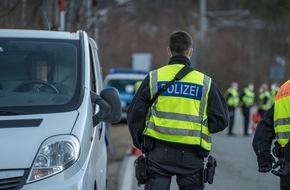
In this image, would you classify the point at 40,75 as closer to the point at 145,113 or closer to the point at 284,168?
the point at 145,113

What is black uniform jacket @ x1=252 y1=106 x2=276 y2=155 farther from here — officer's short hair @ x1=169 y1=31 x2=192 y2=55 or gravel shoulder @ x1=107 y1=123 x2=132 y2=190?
gravel shoulder @ x1=107 y1=123 x2=132 y2=190

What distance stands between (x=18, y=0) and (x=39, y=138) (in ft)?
25.8

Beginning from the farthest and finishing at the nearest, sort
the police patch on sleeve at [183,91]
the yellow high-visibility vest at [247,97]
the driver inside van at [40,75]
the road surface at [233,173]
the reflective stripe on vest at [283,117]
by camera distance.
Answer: the yellow high-visibility vest at [247,97] < the road surface at [233,173] < the driver inside van at [40,75] < the police patch on sleeve at [183,91] < the reflective stripe on vest at [283,117]

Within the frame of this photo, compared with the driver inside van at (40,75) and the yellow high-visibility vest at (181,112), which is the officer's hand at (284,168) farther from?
the driver inside van at (40,75)

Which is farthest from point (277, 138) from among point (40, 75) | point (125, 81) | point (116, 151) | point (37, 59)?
point (125, 81)

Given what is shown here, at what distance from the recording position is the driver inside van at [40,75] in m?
6.36

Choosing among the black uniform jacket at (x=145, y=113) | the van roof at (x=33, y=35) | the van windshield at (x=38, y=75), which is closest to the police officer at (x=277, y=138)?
the black uniform jacket at (x=145, y=113)

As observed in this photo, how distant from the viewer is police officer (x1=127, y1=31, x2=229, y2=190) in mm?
5832

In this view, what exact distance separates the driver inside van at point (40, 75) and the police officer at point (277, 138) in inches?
64.3

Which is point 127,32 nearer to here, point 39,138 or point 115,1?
point 115,1

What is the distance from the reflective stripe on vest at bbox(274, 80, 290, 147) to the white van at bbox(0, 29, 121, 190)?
1309 millimetres

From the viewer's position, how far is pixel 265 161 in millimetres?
5688

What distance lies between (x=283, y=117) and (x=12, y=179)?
6.66 feet

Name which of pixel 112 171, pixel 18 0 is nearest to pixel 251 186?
pixel 112 171
